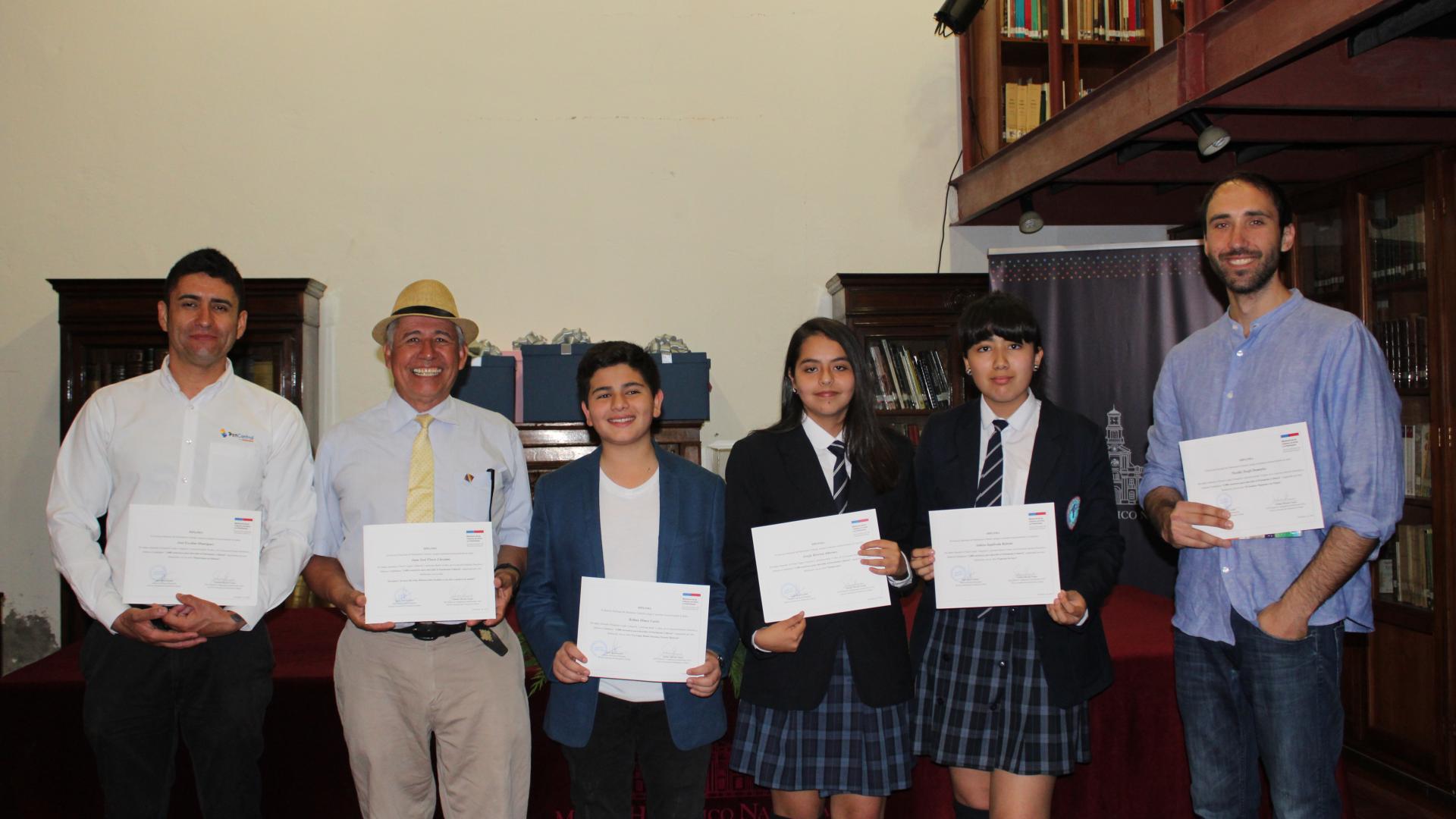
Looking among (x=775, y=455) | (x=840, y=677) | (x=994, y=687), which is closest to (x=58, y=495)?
(x=775, y=455)

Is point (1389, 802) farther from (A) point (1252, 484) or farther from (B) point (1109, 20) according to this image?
(B) point (1109, 20)

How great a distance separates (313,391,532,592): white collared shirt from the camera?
2137 millimetres

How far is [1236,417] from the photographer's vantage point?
2.00m

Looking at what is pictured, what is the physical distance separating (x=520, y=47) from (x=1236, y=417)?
4.32 metres

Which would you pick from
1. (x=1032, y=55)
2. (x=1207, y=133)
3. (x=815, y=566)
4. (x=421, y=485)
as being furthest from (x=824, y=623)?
(x=1032, y=55)

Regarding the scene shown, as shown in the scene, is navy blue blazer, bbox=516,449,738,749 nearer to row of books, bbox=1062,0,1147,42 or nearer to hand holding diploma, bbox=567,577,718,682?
hand holding diploma, bbox=567,577,718,682

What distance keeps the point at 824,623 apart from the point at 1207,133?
2563mm

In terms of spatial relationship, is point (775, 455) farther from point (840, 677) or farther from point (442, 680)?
point (442, 680)

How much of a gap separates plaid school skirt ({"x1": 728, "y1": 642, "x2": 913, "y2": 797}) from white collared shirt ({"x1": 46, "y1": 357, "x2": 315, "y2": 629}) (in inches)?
48.0

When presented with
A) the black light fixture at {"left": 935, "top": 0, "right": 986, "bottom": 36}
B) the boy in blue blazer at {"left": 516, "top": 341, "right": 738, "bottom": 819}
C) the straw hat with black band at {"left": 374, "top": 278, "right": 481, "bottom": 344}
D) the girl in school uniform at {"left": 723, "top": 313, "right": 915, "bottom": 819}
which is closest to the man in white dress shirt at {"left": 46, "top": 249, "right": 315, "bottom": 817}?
the straw hat with black band at {"left": 374, "top": 278, "right": 481, "bottom": 344}

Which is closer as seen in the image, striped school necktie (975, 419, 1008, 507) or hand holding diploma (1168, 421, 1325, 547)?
hand holding diploma (1168, 421, 1325, 547)

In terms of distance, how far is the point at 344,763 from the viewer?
2689 mm

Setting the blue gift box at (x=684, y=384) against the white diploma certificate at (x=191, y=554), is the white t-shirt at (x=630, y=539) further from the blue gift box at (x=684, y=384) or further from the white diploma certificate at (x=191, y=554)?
the blue gift box at (x=684, y=384)

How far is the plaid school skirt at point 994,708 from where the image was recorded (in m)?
1.98
